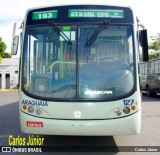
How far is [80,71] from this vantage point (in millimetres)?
5938

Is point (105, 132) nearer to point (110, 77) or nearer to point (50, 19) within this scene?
point (110, 77)

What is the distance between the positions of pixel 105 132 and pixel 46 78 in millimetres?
1567

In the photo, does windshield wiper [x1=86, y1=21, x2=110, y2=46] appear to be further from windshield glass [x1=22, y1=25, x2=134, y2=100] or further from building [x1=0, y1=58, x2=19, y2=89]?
building [x1=0, y1=58, x2=19, y2=89]

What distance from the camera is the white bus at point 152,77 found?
21.4 meters

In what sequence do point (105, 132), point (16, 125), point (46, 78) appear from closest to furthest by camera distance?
1. point (105, 132)
2. point (46, 78)
3. point (16, 125)

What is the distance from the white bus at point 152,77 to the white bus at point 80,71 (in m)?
15.6

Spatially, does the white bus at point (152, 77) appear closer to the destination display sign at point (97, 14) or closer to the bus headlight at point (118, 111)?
the destination display sign at point (97, 14)

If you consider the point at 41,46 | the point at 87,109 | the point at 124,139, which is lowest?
the point at 124,139

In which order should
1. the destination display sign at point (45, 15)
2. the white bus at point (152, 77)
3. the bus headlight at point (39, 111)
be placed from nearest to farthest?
1. the bus headlight at point (39, 111)
2. the destination display sign at point (45, 15)
3. the white bus at point (152, 77)

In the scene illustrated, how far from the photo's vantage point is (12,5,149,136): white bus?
573 centimetres

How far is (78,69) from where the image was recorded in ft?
19.5

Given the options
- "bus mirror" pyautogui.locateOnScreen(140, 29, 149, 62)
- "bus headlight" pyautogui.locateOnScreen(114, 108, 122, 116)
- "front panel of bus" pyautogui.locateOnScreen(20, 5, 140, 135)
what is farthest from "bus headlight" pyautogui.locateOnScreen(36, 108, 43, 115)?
"bus mirror" pyautogui.locateOnScreen(140, 29, 149, 62)

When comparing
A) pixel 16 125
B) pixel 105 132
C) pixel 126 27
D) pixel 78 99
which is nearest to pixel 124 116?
pixel 105 132

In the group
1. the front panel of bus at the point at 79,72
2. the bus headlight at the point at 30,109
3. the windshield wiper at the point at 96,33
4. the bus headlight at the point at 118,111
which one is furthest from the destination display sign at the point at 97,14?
the bus headlight at the point at 30,109
